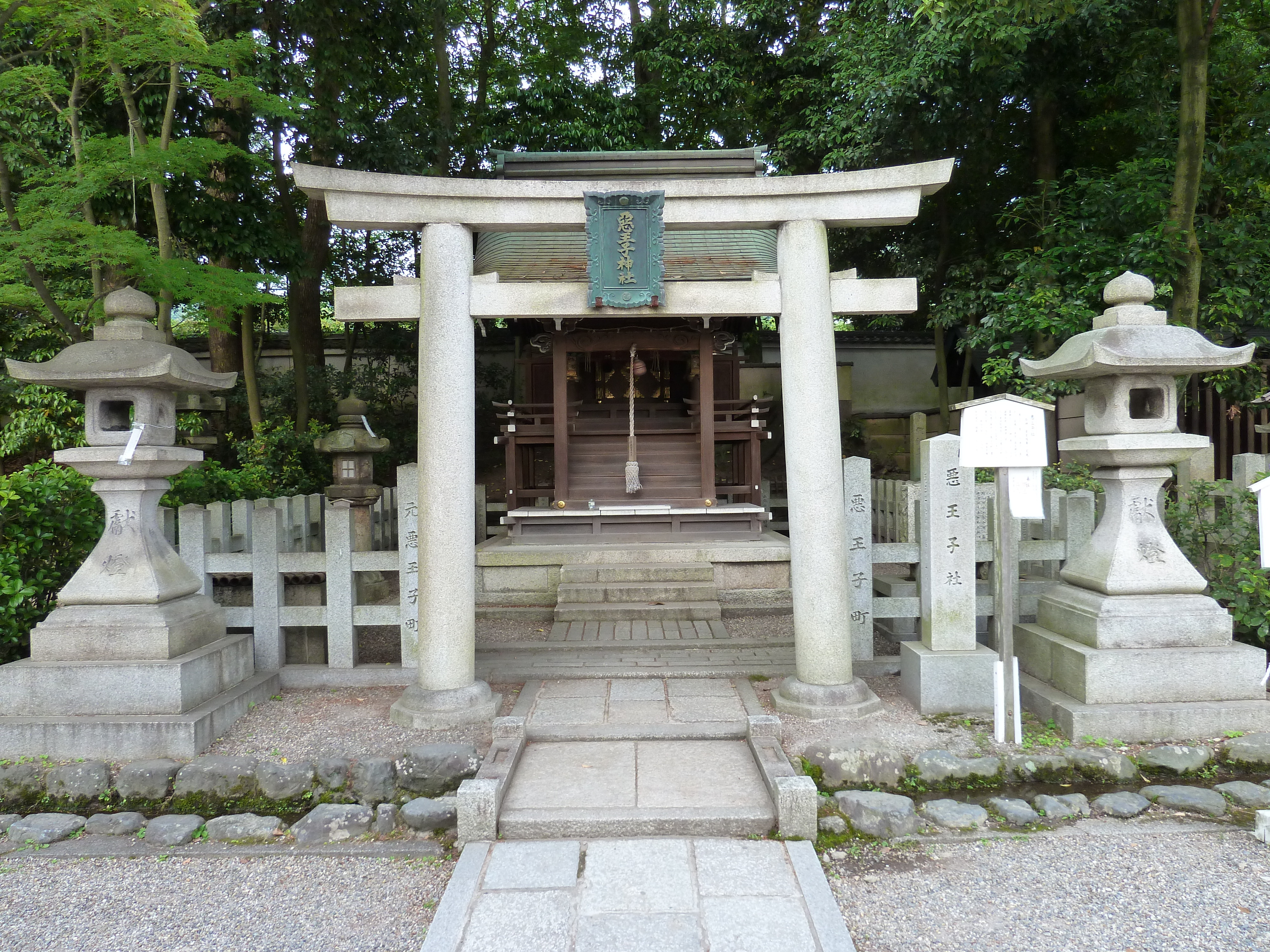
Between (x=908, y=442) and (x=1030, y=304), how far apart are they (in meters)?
6.98

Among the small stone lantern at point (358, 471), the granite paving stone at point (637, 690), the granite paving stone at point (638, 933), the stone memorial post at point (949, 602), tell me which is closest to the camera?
the granite paving stone at point (638, 933)

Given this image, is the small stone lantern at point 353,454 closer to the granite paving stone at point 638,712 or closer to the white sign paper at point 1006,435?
the granite paving stone at point 638,712

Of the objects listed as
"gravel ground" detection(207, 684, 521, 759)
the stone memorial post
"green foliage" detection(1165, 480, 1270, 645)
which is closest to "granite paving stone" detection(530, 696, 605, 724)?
"gravel ground" detection(207, 684, 521, 759)

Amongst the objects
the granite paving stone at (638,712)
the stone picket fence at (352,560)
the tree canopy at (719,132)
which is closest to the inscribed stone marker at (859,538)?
the stone picket fence at (352,560)

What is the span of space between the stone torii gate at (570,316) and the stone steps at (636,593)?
9.64 feet

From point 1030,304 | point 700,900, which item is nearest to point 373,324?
point 1030,304

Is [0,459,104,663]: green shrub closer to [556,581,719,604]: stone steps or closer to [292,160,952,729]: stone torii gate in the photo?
[292,160,952,729]: stone torii gate

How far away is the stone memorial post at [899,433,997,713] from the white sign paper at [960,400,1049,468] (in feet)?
1.63

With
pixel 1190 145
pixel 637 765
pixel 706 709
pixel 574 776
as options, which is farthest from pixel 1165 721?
pixel 1190 145

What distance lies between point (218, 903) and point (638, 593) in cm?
496

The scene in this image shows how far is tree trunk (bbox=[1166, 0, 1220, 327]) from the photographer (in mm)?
7098

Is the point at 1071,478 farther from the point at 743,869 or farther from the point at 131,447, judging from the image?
the point at 131,447

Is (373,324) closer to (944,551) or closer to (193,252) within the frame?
(193,252)

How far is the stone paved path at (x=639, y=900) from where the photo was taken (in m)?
2.63
